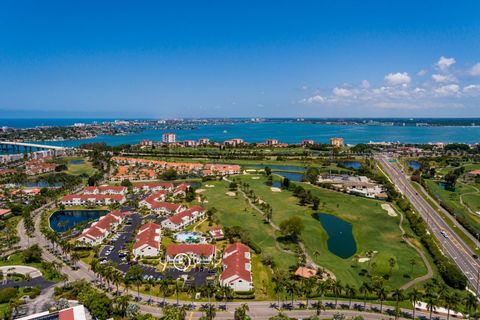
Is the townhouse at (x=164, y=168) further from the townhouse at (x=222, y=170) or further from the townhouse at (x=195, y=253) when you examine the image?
the townhouse at (x=195, y=253)

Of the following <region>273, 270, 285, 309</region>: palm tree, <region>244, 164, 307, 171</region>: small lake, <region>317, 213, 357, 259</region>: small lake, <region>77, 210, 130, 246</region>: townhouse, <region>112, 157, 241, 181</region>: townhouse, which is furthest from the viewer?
<region>244, 164, 307, 171</region>: small lake

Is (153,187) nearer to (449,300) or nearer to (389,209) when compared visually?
(389,209)

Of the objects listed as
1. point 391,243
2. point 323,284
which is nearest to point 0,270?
point 323,284

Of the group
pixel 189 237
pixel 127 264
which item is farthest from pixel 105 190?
pixel 127 264

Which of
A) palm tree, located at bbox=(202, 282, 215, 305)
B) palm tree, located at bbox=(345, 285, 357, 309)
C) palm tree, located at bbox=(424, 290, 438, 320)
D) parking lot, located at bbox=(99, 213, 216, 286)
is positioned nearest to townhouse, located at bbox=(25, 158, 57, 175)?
parking lot, located at bbox=(99, 213, 216, 286)

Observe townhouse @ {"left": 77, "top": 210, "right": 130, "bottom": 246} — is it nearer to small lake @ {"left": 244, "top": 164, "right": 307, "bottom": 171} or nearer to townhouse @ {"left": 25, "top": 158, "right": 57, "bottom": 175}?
townhouse @ {"left": 25, "top": 158, "right": 57, "bottom": 175}

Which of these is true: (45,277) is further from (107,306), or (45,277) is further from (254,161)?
(254,161)

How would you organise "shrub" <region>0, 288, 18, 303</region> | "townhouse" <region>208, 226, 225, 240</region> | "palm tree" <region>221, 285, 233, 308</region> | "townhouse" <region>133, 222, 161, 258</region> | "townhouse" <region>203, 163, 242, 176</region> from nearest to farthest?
"shrub" <region>0, 288, 18, 303</region> → "palm tree" <region>221, 285, 233, 308</region> → "townhouse" <region>133, 222, 161, 258</region> → "townhouse" <region>208, 226, 225, 240</region> → "townhouse" <region>203, 163, 242, 176</region>
